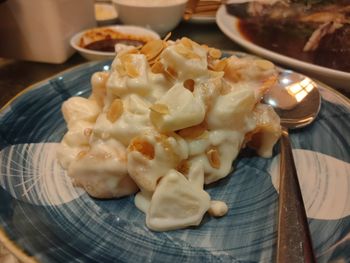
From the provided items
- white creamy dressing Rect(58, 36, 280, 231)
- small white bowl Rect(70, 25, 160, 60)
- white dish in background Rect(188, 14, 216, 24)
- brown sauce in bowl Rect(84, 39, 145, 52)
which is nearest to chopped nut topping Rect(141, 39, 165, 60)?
white creamy dressing Rect(58, 36, 280, 231)

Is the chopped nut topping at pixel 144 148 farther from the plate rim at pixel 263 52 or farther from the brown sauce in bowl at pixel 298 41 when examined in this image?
the brown sauce in bowl at pixel 298 41

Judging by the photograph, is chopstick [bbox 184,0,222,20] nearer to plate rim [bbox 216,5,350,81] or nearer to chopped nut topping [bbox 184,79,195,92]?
plate rim [bbox 216,5,350,81]

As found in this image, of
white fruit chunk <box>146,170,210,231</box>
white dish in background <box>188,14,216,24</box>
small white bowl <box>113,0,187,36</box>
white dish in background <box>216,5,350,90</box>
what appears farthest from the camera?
white dish in background <box>188,14,216,24</box>

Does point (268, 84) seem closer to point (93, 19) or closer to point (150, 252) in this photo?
point (150, 252)

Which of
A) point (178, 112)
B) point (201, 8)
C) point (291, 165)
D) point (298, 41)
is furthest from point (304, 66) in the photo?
point (201, 8)

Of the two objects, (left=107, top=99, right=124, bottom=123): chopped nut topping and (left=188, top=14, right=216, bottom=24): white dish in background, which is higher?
(left=107, top=99, right=124, bottom=123): chopped nut topping

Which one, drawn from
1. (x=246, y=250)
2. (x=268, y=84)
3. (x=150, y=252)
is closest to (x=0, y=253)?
(x=150, y=252)

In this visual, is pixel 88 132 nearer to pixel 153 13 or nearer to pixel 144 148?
pixel 144 148
